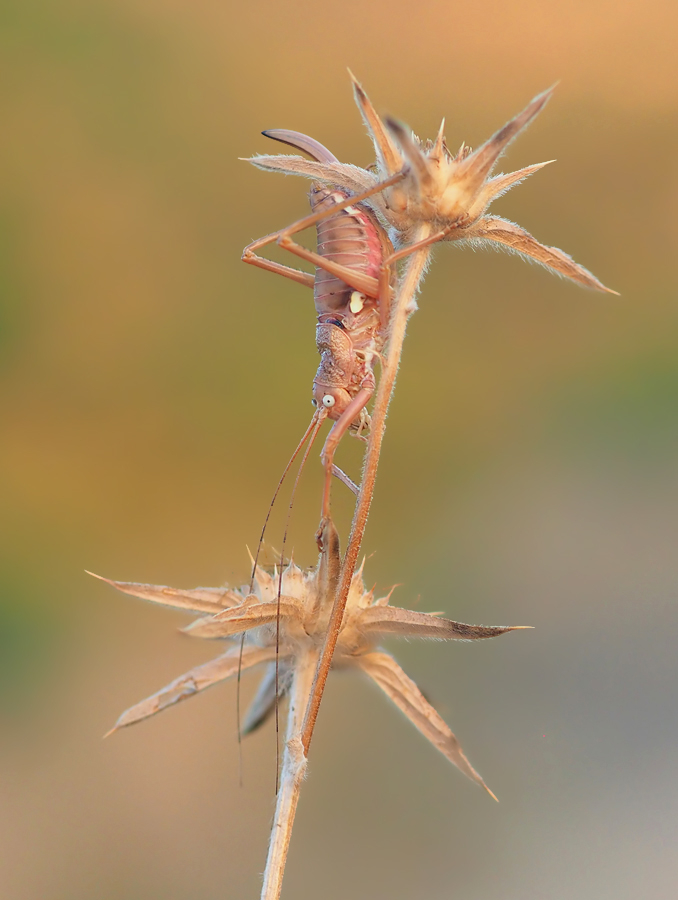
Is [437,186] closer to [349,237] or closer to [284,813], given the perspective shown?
[349,237]

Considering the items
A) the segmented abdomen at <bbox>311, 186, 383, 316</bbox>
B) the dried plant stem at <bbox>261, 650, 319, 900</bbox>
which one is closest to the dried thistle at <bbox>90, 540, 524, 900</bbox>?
the dried plant stem at <bbox>261, 650, 319, 900</bbox>

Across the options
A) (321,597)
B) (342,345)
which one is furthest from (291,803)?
(342,345)

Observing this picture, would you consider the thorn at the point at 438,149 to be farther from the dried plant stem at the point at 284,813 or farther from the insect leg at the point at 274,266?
the dried plant stem at the point at 284,813

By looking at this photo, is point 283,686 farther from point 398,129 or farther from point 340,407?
point 398,129

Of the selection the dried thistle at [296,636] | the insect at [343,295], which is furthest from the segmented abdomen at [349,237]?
the dried thistle at [296,636]

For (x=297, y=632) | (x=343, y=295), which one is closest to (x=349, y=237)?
(x=343, y=295)

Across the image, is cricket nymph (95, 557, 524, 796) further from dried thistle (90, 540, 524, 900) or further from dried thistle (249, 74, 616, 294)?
dried thistle (249, 74, 616, 294)
